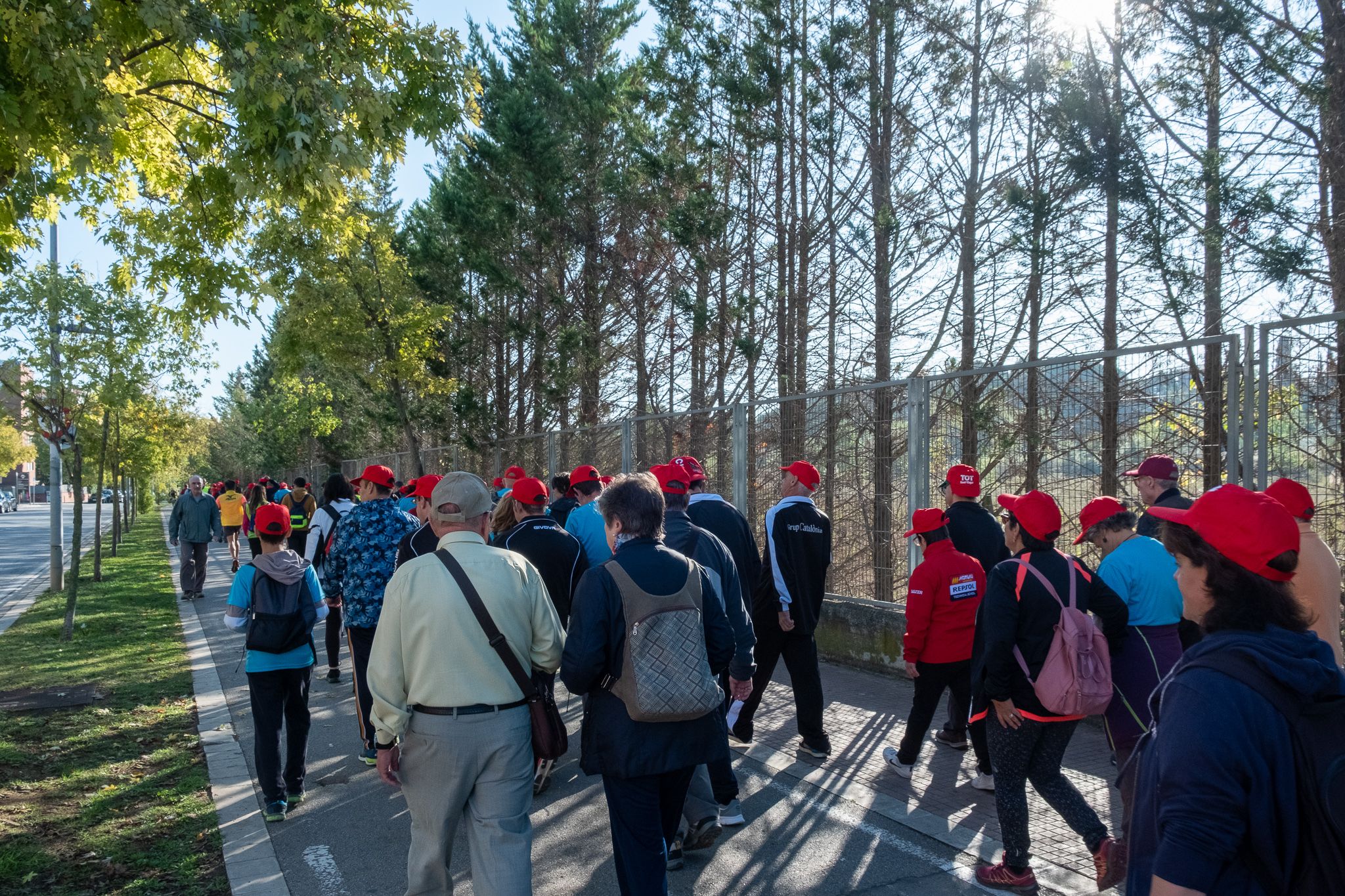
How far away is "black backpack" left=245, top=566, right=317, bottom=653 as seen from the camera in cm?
539

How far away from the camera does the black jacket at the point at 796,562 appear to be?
6.25 meters

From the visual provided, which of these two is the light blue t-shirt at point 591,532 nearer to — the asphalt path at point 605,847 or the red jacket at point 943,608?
the asphalt path at point 605,847

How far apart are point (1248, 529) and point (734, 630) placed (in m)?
2.60

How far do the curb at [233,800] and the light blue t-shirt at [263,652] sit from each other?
2.90 feet

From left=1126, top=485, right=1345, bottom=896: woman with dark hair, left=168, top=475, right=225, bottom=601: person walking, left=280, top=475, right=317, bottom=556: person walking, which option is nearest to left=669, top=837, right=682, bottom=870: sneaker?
left=1126, top=485, right=1345, bottom=896: woman with dark hair

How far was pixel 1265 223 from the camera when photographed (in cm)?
891

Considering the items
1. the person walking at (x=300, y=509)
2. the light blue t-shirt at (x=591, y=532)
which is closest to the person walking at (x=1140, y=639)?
the light blue t-shirt at (x=591, y=532)

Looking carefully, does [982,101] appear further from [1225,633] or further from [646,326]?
[1225,633]

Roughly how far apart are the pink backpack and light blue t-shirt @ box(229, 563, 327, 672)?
3826 mm

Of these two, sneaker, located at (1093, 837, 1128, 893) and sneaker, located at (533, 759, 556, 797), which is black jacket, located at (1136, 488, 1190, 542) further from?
sneaker, located at (533, 759, 556, 797)

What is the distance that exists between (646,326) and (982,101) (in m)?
8.83

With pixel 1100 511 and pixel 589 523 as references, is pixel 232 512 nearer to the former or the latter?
pixel 589 523

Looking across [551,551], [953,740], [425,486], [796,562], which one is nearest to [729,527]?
[796,562]

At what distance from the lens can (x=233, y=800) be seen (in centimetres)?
590
